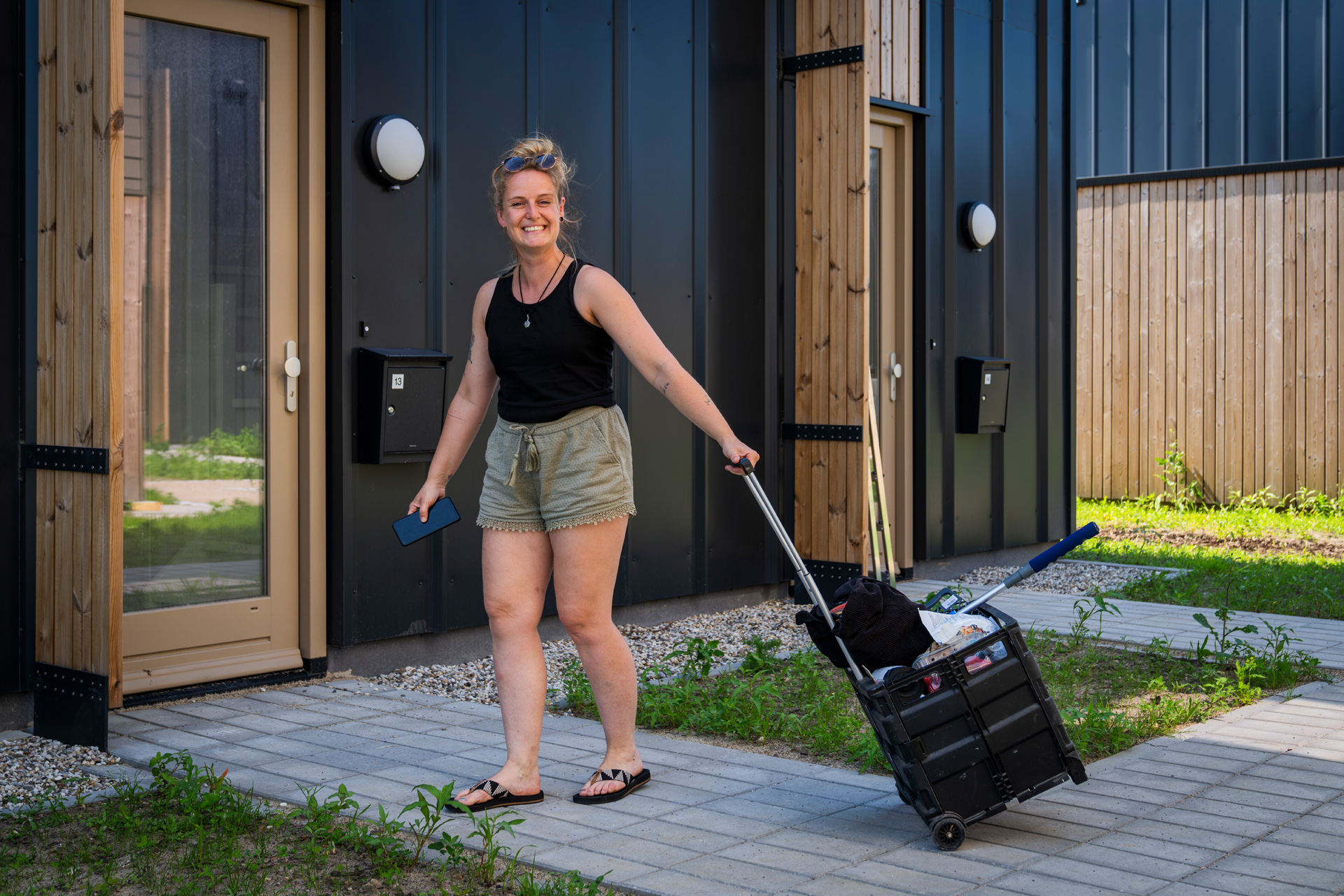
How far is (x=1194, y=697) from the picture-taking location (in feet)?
16.9

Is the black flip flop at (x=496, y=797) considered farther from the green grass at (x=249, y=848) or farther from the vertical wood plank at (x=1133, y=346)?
the vertical wood plank at (x=1133, y=346)

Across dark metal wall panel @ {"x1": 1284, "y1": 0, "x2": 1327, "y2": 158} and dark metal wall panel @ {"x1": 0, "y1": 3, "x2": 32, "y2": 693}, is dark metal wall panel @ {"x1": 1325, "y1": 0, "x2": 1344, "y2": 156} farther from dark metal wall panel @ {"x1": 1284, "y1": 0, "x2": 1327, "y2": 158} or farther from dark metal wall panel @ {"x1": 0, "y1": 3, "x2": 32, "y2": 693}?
dark metal wall panel @ {"x1": 0, "y1": 3, "x2": 32, "y2": 693}

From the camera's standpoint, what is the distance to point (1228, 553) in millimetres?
9820

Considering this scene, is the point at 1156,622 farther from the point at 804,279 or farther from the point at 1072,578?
the point at 804,279

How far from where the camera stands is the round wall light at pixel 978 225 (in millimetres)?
8742

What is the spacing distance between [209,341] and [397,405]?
0.75 metres

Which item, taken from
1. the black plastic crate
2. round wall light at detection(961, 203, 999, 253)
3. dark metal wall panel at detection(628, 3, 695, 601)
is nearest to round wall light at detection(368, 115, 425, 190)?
dark metal wall panel at detection(628, 3, 695, 601)

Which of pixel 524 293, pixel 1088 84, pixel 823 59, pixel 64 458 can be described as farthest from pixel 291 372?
pixel 1088 84

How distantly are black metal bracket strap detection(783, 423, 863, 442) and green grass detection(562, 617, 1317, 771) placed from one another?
144 cm

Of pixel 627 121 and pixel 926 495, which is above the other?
pixel 627 121

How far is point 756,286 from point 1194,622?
2.84 m

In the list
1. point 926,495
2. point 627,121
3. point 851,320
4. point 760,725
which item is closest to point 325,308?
point 627,121

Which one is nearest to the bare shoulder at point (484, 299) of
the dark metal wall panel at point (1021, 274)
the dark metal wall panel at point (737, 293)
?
the dark metal wall panel at point (737, 293)

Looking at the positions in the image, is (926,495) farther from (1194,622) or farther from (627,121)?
(627,121)
